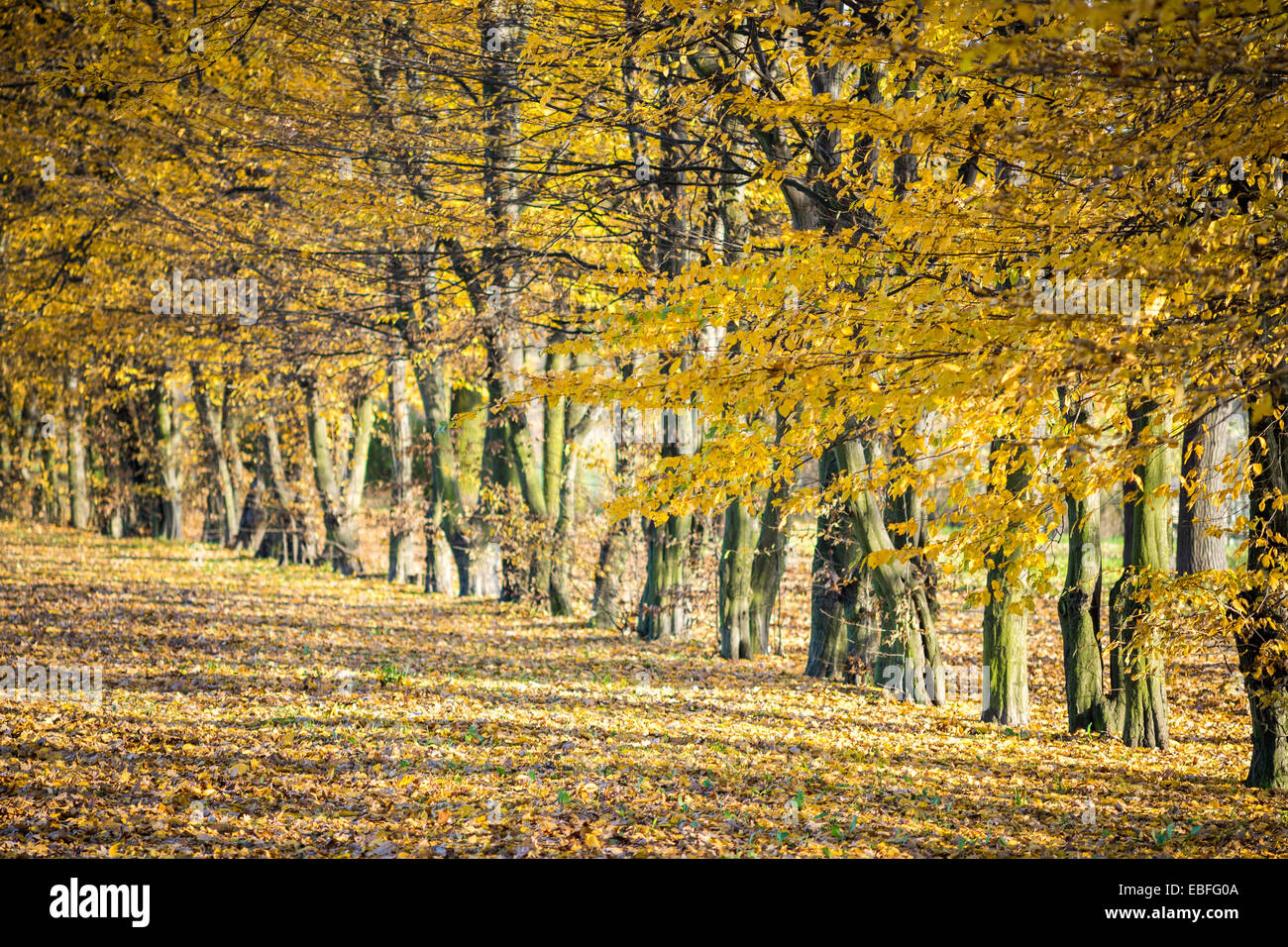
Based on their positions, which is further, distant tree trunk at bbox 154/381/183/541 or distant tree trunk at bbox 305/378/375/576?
distant tree trunk at bbox 154/381/183/541

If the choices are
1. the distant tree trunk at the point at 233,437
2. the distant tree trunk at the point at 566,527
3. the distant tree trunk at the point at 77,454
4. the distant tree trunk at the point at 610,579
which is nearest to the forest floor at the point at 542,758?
the distant tree trunk at the point at 610,579

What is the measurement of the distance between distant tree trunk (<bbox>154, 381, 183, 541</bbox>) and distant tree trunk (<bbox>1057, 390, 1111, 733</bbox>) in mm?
22960

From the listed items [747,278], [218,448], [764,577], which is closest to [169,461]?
[218,448]

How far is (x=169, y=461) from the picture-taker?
92.2 feet

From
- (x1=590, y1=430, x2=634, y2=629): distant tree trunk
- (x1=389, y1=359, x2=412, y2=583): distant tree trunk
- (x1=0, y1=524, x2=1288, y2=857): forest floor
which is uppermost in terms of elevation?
(x1=389, y1=359, x2=412, y2=583): distant tree trunk

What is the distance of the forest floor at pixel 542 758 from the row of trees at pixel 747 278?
1116mm

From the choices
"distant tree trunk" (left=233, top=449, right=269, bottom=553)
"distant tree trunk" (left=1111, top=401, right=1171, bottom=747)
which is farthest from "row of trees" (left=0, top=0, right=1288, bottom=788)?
"distant tree trunk" (left=233, top=449, right=269, bottom=553)

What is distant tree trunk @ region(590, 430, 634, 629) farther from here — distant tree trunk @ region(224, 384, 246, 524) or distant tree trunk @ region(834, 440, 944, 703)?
distant tree trunk @ region(224, 384, 246, 524)

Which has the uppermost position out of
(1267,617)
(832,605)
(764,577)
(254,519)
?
(254,519)

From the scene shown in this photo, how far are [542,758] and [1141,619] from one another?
5.00 m

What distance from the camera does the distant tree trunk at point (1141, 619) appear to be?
8.89 metres

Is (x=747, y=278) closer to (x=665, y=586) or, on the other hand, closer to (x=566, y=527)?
(x=665, y=586)

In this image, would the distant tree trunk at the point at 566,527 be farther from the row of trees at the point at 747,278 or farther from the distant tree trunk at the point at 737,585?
the distant tree trunk at the point at 737,585

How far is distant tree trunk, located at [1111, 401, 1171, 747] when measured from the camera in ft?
29.2
